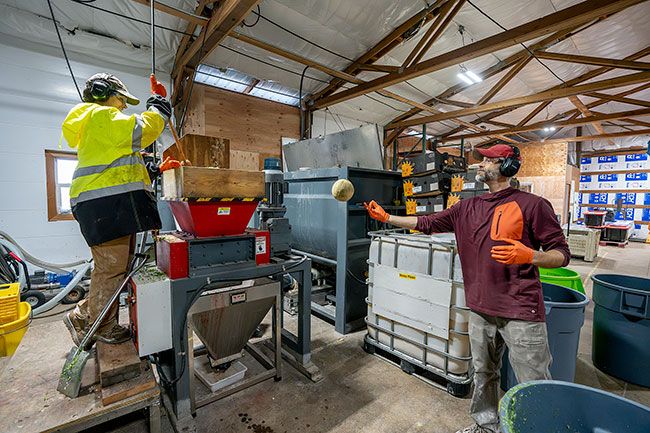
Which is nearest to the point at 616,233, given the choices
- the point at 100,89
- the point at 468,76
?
the point at 468,76

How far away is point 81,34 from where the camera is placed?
363 centimetres

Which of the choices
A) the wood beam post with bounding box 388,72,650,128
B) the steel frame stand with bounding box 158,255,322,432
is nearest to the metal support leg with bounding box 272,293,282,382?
the steel frame stand with bounding box 158,255,322,432

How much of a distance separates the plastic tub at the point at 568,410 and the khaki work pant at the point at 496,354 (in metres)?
0.56

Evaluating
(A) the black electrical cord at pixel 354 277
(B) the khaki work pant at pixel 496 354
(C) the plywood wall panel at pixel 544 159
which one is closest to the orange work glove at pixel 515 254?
(B) the khaki work pant at pixel 496 354

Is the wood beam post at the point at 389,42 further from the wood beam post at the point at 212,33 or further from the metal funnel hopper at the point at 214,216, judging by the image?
the metal funnel hopper at the point at 214,216

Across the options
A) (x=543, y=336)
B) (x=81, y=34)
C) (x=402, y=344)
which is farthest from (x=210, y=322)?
(x=81, y=34)

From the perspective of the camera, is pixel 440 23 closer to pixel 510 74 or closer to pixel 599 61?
pixel 510 74

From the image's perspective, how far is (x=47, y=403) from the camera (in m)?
1.48

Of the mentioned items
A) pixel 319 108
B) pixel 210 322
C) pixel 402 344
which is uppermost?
pixel 319 108

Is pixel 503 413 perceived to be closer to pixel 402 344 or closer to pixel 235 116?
pixel 402 344

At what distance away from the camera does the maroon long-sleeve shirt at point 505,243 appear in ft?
4.84

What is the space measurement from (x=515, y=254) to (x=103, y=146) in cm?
225

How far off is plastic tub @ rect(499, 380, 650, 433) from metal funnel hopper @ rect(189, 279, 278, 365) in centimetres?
148

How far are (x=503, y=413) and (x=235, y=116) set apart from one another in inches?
218
